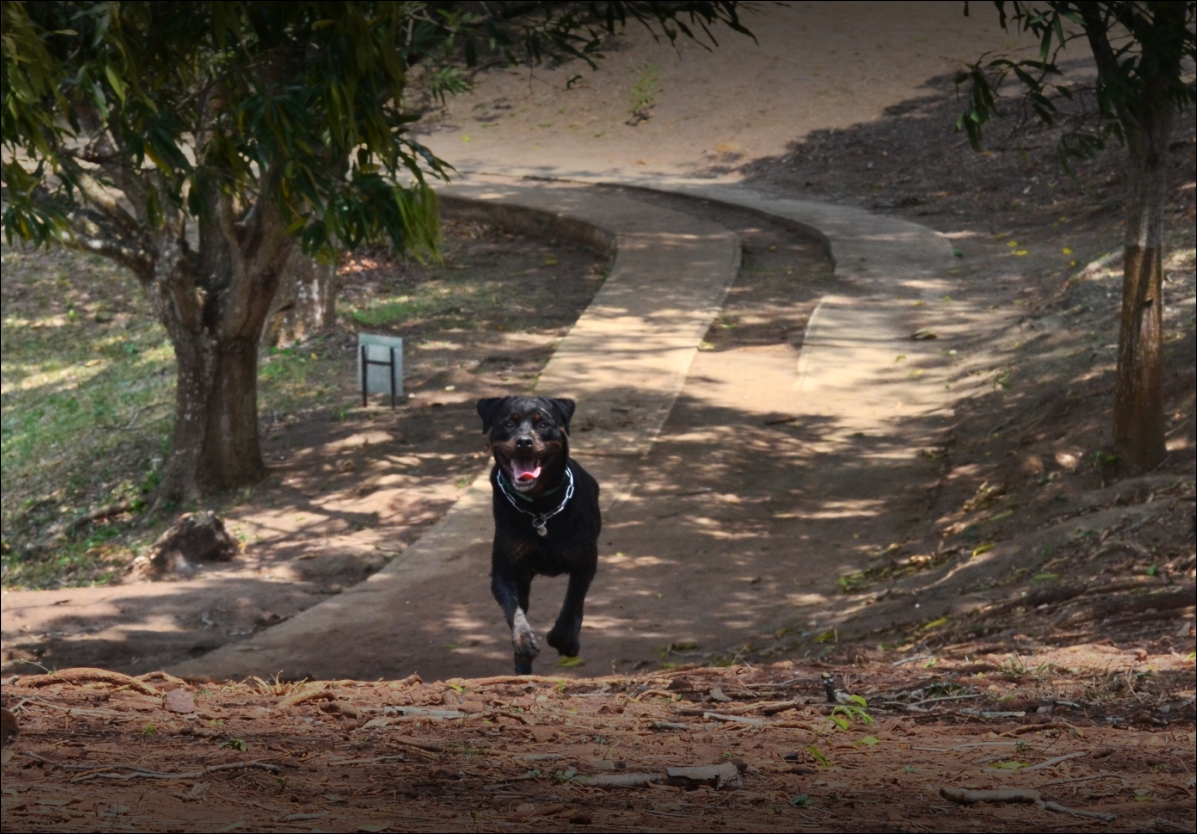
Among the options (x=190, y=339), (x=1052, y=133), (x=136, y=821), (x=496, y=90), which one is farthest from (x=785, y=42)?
(x=136, y=821)

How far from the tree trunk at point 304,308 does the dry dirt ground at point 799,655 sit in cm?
251

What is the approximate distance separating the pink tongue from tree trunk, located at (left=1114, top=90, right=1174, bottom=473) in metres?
4.39

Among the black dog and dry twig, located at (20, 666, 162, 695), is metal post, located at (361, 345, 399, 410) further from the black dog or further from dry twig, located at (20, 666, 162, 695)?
dry twig, located at (20, 666, 162, 695)

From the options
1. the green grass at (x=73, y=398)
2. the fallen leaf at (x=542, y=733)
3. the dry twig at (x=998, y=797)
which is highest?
the dry twig at (x=998, y=797)

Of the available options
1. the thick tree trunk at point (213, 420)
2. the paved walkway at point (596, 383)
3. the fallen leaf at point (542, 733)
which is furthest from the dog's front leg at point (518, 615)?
the thick tree trunk at point (213, 420)

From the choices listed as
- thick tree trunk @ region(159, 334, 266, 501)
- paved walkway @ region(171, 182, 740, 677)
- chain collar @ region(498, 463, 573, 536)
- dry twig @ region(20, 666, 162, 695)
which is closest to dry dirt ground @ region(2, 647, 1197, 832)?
dry twig @ region(20, 666, 162, 695)

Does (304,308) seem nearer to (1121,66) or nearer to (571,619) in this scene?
(571,619)

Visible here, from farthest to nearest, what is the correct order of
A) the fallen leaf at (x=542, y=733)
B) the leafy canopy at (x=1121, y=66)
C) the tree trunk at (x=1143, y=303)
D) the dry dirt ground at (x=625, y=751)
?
the tree trunk at (x=1143, y=303)
the leafy canopy at (x=1121, y=66)
the fallen leaf at (x=542, y=733)
the dry dirt ground at (x=625, y=751)

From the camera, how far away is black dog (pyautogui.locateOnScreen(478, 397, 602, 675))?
21.1 ft

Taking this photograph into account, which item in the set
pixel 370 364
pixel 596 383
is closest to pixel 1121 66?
pixel 596 383

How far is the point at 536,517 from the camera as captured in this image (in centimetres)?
661

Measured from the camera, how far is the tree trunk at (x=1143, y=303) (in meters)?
8.48

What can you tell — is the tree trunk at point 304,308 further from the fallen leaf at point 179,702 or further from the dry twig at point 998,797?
the dry twig at point 998,797

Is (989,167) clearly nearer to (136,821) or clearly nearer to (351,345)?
(351,345)
